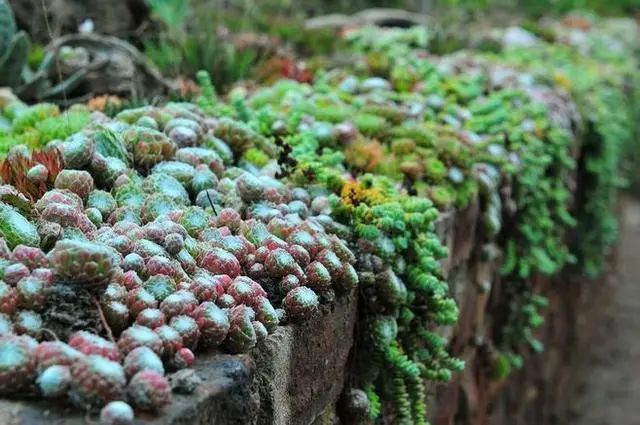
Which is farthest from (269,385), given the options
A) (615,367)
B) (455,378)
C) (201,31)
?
(615,367)

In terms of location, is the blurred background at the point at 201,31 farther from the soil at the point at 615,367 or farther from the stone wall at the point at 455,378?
the soil at the point at 615,367

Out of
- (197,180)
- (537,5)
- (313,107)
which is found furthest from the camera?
(537,5)

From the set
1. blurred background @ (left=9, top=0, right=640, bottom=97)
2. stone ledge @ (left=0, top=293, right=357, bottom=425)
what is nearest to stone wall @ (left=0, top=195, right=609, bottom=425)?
stone ledge @ (left=0, top=293, right=357, bottom=425)

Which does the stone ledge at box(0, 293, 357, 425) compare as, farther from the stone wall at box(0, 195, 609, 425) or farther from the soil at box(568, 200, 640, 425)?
the soil at box(568, 200, 640, 425)

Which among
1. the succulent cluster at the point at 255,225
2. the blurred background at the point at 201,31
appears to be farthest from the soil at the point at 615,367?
the blurred background at the point at 201,31

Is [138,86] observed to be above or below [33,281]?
below

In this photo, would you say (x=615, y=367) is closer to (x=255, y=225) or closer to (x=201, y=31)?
(x=201, y=31)

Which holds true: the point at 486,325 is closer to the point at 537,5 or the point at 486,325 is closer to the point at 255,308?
the point at 255,308

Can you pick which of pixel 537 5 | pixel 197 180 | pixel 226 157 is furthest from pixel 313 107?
pixel 537 5
